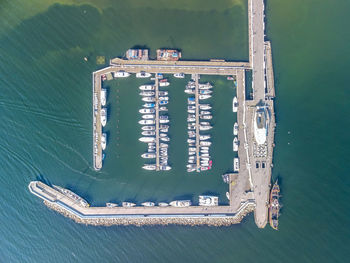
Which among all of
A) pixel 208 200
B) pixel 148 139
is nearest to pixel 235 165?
pixel 208 200

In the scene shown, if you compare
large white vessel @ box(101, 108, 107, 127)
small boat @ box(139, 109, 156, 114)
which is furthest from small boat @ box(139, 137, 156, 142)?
large white vessel @ box(101, 108, 107, 127)

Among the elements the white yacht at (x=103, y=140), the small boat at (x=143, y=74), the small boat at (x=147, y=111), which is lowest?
the white yacht at (x=103, y=140)

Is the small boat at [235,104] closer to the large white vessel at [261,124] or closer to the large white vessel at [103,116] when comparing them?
the large white vessel at [261,124]

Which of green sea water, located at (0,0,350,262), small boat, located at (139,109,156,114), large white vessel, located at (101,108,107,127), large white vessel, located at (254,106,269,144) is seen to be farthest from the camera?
small boat, located at (139,109,156,114)

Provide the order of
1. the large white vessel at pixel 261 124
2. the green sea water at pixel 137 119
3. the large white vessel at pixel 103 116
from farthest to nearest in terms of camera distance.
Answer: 1. the green sea water at pixel 137 119
2. the large white vessel at pixel 103 116
3. the large white vessel at pixel 261 124

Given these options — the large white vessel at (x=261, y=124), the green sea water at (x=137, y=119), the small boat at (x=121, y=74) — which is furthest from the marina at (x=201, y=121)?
the green sea water at (x=137, y=119)

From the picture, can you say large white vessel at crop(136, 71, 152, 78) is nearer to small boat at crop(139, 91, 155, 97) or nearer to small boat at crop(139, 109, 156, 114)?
small boat at crop(139, 91, 155, 97)

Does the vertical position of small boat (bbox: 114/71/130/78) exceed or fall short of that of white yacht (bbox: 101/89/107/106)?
it exceeds it
